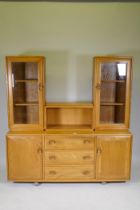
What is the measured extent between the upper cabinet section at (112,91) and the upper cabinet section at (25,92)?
718 mm

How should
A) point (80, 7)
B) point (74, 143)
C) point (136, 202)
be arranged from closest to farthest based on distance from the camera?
point (136, 202) < point (74, 143) < point (80, 7)

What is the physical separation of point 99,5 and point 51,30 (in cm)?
74

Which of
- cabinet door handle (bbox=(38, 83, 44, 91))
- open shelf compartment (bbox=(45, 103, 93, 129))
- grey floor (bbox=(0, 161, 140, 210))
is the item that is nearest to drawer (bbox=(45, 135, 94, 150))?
open shelf compartment (bbox=(45, 103, 93, 129))

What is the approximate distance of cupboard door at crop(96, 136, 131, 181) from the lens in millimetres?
2828

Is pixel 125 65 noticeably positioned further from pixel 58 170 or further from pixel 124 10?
pixel 58 170

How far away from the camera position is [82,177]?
112 inches

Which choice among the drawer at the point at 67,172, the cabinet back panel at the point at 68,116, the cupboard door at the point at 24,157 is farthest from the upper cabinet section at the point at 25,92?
the drawer at the point at 67,172

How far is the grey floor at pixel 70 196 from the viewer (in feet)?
7.93

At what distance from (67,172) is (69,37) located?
1.83 m

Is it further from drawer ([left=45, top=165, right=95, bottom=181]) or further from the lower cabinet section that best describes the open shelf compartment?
drawer ([left=45, top=165, right=95, bottom=181])

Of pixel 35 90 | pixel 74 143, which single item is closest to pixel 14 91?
pixel 35 90

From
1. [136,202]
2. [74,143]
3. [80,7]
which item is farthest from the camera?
[80,7]

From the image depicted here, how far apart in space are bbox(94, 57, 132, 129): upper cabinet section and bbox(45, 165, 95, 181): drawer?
22.3 inches

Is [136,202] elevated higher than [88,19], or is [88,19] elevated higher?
[88,19]
